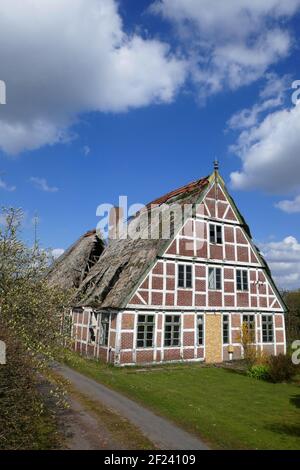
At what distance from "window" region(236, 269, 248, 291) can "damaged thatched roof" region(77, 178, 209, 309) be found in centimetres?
609

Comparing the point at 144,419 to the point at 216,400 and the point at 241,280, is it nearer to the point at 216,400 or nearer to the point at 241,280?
the point at 216,400

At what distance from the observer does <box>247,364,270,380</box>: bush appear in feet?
66.1

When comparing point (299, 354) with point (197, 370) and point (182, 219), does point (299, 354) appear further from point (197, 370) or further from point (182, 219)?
point (182, 219)

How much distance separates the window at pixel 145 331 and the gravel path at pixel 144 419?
4866 millimetres

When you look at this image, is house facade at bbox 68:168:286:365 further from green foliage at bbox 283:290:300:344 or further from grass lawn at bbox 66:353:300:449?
green foliage at bbox 283:290:300:344

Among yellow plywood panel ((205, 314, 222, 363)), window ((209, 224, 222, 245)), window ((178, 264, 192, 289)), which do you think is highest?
window ((209, 224, 222, 245))

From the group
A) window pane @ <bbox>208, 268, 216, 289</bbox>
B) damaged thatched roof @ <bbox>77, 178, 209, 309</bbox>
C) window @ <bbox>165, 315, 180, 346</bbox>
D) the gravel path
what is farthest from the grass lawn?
window pane @ <bbox>208, 268, 216, 289</bbox>

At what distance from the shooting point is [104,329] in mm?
22641

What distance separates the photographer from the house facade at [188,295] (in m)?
21.7

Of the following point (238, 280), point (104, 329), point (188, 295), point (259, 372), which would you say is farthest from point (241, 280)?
point (104, 329)

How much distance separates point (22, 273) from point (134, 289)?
11.8 metres
